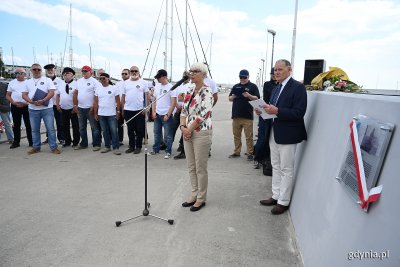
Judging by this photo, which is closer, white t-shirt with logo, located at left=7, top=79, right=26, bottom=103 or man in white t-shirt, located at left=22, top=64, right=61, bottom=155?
man in white t-shirt, located at left=22, top=64, right=61, bottom=155

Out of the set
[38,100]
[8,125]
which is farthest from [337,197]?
[8,125]

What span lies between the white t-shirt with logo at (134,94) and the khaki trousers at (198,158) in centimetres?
343

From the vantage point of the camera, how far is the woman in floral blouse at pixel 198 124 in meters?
3.95

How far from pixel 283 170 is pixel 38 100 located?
6121 millimetres

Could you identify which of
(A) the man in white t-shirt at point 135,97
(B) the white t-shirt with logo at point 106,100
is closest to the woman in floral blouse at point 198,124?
(A) the man in white t-shirt at point 135,97

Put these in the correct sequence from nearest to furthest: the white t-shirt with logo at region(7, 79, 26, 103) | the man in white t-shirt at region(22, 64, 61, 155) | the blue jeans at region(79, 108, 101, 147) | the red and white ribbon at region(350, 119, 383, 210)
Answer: the red and white ribbon at region(350, 119, 383, 210) → the man in white t-shirt at region(22, 64, 61, 155) → the blue jeans at region(79, 108, 101, 147) → the white t-shirt with logo at region(7, 79, 26, 103)

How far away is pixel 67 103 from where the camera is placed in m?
7.98

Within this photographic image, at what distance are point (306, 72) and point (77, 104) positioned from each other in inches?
226

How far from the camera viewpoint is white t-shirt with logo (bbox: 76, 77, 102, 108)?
294 inches

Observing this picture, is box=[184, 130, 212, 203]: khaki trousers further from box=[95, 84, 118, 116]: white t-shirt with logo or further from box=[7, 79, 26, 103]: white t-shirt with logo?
box=[7, 79, 26, 103]: white t-shirt with logo

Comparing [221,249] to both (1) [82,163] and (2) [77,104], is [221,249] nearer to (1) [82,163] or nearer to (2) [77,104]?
(1) [82,163]

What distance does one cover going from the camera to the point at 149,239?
3.30 meters

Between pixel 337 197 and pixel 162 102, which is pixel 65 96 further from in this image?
pixel 337 197

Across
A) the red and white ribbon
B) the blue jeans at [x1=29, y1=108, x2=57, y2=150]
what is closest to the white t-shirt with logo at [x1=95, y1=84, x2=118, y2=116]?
the blue jeans at [x1=29, y1=108, x2=57, y2=150]
